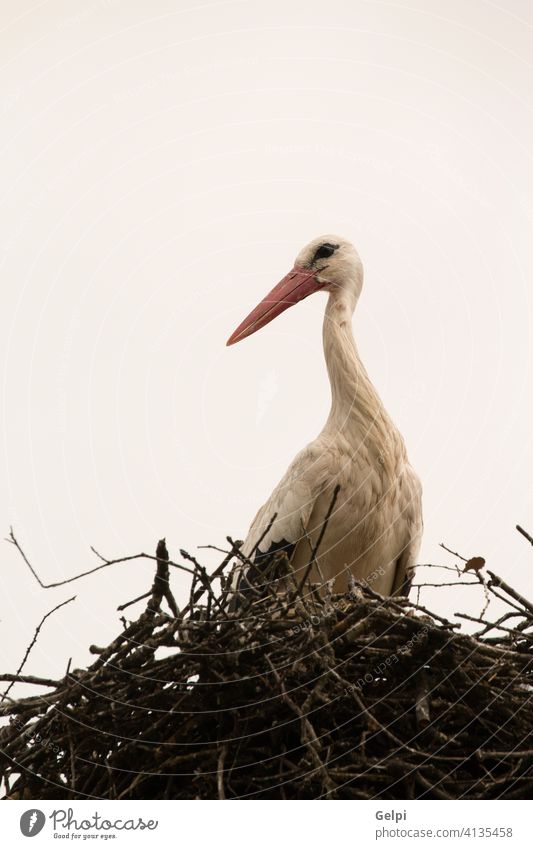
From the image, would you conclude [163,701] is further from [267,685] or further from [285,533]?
[285,533]

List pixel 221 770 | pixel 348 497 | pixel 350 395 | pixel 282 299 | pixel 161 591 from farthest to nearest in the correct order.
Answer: pixel 282 299 → pixel 350 395 → pixel 348 497 → pixel 161 591 → pixel 221 770

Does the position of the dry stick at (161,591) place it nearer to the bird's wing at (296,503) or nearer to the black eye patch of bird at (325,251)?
the bird's wing at (296,503)

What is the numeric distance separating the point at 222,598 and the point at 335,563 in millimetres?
652

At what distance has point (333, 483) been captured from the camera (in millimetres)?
2443

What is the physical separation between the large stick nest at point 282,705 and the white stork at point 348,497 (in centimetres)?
49

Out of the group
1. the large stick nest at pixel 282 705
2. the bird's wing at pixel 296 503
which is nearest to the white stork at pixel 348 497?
the bird's wing at pixel 296 503

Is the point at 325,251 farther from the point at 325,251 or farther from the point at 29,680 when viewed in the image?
the point at 29,680

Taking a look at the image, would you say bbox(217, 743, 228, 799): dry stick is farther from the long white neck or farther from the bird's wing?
the long white neck

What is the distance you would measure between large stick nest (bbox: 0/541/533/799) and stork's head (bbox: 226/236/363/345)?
108 centimetres

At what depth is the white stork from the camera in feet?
8.04

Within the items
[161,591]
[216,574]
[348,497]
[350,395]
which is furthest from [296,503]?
[161,591]

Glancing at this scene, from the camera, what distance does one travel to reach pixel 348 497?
8.03ft

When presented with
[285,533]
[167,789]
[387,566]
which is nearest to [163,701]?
[167,789]

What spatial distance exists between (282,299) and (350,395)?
13.1 inches
